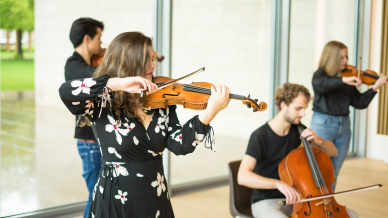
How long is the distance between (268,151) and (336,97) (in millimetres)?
1406

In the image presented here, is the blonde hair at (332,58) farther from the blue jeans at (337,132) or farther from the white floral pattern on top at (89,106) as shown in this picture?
the white floral pattern on top at (89,106)

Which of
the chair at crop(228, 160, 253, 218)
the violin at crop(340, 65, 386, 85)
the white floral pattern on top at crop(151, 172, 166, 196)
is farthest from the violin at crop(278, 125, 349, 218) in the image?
the violin at crop(340, 65, 386, 85)

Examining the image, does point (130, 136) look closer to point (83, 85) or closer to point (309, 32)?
point (83, 85)

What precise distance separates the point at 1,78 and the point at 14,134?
0.42 m

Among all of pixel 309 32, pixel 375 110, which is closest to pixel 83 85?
pixel 309 32

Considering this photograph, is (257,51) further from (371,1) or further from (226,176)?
(371,1)

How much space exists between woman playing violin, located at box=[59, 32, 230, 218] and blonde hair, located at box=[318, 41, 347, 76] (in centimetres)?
223

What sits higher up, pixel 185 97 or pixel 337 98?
pixel 185 97

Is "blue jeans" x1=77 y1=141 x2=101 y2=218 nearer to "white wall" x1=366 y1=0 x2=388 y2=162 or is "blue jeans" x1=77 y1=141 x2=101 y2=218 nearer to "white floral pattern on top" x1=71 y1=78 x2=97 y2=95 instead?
"white floral pattern on top" x1=71 y1=78 x2=97 y2=95

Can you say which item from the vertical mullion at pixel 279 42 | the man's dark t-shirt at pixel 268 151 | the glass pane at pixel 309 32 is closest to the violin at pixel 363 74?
the vertical mullion at pixel 279 42

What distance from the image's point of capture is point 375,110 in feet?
17.8

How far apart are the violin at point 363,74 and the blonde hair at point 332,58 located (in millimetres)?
131

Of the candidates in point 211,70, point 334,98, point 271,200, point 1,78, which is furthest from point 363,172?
point 1,78

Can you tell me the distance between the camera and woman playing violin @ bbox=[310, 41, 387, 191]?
331cm
